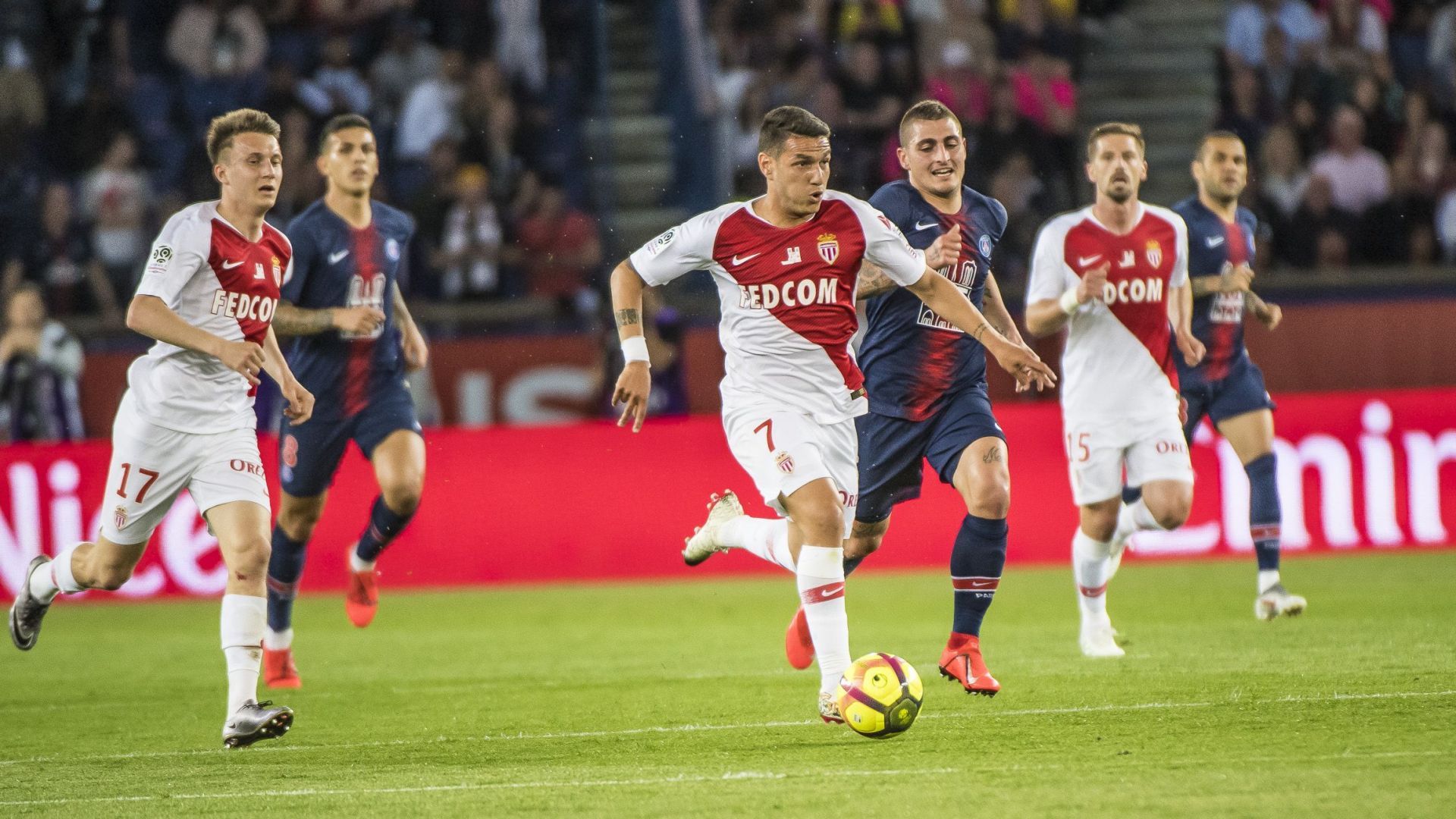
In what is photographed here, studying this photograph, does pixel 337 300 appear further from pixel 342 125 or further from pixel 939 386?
pixel 939 386

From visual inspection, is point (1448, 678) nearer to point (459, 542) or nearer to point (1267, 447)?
point (1267, 447)

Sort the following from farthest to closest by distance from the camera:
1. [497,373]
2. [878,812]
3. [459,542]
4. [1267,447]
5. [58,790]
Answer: [497,373]
[459,542]
[1267,447]
[58,790]
[878,812]

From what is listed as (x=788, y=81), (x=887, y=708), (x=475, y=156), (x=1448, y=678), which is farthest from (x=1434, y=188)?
(x=887, y=708)

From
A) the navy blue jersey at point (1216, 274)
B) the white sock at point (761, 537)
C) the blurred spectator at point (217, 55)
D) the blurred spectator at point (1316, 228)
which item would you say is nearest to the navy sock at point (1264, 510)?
the navy blue jersey at point (1216, 274)

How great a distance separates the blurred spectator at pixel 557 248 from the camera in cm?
1509

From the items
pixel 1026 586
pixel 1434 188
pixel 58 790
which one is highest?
pixel 1434 188

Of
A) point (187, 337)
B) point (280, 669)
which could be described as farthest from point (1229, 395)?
point (187, 337)

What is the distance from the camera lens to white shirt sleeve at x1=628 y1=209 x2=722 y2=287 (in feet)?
22.1

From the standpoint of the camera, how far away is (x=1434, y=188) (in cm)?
1575

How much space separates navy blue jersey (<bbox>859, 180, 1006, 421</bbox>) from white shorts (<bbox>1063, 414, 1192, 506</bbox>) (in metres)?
1.18

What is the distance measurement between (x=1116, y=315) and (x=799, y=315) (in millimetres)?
2515

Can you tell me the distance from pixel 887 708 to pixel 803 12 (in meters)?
11.6

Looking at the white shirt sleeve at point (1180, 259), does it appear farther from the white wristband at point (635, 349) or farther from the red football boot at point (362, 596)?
the red football boot at point (362, 596)

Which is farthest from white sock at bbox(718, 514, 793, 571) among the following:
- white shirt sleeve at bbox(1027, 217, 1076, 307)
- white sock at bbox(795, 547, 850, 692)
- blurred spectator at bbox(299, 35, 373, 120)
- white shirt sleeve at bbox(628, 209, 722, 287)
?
blurred spectator at bbox(299, 35, 373, 120)
